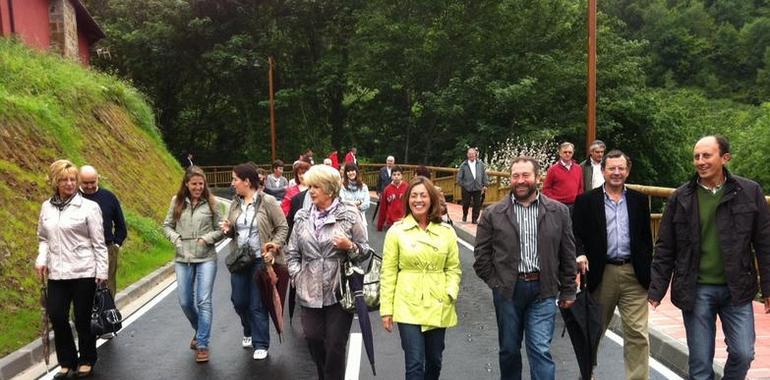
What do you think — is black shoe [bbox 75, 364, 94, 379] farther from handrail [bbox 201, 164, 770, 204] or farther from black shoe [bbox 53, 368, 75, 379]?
handrail [bbox 201, 164, 770, 204]

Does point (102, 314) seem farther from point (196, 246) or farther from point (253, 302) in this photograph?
point (253, 302)

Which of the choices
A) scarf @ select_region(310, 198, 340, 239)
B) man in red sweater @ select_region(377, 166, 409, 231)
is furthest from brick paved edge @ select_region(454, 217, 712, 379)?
man in red sweater @ select_region(377, 166, 409, 231)

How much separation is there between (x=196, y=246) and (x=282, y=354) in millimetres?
1311

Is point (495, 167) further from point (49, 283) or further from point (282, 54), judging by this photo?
point (282, 54)

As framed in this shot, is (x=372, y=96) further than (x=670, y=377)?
Yes

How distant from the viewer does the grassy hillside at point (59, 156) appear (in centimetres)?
817

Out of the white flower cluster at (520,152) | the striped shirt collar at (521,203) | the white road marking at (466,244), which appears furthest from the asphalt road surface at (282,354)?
the white flower cluster at (520,152)

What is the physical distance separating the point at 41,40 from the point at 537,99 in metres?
19.4

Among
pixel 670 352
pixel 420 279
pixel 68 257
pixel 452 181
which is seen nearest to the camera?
pixel 420 279

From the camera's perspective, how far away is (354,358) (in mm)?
6168

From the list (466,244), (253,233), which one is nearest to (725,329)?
(253,233)

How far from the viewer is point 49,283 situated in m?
5.53

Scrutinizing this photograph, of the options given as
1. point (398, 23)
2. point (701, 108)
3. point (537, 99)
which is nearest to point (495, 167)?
point (537, 99)

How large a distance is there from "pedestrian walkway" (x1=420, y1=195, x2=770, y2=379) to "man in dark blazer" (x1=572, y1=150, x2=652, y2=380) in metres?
0.86
